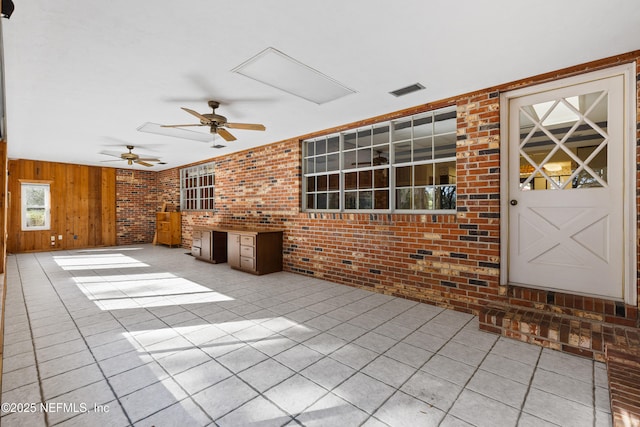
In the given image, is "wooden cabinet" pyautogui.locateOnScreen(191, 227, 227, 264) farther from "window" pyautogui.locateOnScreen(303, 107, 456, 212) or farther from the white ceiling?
the white ceiling

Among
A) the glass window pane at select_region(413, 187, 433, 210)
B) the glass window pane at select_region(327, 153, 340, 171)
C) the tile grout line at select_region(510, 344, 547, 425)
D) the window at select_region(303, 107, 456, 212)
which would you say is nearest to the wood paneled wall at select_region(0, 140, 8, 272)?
the window at select_region(303, 107, 456, 212)

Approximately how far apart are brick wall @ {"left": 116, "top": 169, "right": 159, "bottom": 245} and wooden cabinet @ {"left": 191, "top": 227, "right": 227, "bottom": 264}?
184 inches

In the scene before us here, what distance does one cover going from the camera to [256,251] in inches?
219

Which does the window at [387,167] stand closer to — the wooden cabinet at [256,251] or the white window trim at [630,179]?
the wooden cabinet at [256,251]

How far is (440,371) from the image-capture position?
233cm

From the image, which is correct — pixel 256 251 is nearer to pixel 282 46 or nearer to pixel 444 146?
pixel 444 146

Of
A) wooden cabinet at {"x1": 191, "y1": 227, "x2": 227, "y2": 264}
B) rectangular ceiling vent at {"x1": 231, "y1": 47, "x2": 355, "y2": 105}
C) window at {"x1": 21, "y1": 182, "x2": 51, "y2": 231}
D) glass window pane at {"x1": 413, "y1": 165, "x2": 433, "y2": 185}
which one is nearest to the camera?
rectangular ceiling vent at {"x1": 231, "y1": 47, "x2": 355, "y2": 105}

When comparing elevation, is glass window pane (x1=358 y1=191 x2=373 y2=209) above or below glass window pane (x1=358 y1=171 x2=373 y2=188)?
below

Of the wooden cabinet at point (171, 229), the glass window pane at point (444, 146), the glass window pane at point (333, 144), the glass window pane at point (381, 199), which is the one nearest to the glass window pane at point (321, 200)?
the glass window pane at point (333, 144)

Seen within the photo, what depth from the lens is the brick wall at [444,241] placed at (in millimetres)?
3293

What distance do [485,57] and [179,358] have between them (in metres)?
3.84

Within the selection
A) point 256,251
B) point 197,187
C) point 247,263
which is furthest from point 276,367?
point 197,187

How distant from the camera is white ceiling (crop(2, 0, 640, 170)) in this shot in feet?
7.10

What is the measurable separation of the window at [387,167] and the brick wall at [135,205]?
7.64m
